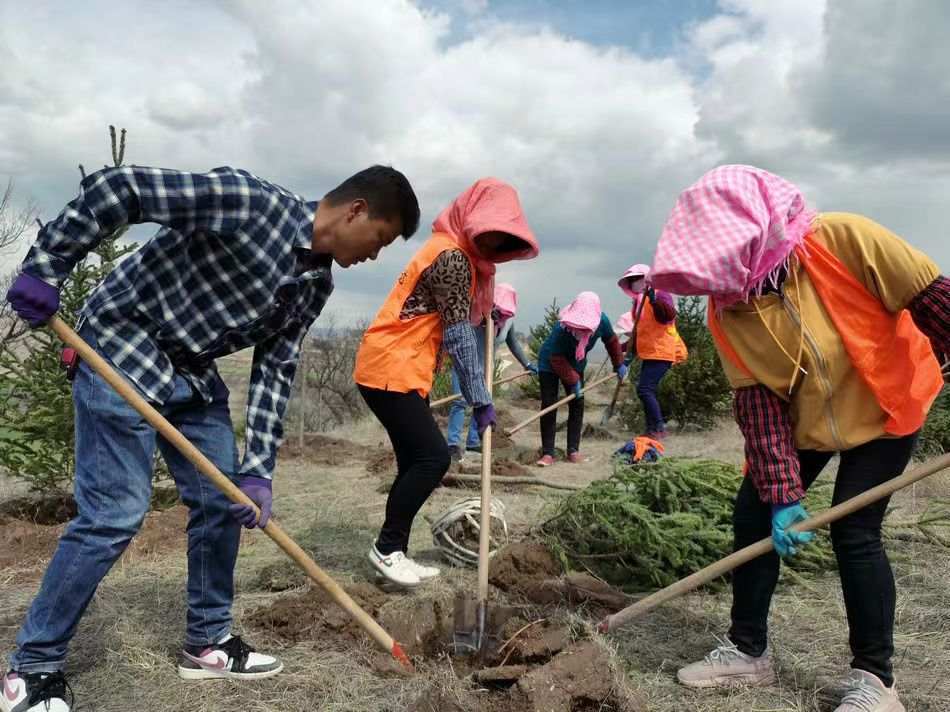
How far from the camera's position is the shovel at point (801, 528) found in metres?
2.14

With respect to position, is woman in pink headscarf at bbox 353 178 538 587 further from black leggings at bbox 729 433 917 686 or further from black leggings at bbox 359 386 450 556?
black leggings at bbox 729 433 917 686

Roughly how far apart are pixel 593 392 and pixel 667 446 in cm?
523

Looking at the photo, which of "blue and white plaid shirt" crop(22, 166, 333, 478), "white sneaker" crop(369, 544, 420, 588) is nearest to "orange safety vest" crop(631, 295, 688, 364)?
"white sneaker" crop(369, 544, 420, 588)

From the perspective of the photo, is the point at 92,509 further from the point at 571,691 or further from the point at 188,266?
the point at 571,691

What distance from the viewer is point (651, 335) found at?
7.66 m

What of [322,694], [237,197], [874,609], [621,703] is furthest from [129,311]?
[874,609]

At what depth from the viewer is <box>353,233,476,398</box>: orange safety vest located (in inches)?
133

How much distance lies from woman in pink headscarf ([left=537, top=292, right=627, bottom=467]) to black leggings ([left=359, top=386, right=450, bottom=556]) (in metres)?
3.97

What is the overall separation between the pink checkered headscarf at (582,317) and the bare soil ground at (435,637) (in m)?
2.93

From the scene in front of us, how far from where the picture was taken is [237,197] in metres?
2.21

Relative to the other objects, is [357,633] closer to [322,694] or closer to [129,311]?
[322,694]

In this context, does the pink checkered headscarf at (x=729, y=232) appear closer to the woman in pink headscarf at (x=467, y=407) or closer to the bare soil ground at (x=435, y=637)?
the bare soil ground at (x=435, y=637)

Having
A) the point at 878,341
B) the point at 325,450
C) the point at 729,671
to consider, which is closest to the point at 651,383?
the point at 325,450

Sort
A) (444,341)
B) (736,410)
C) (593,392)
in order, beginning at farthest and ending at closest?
(593,392)
(444,341)
(736,410)
